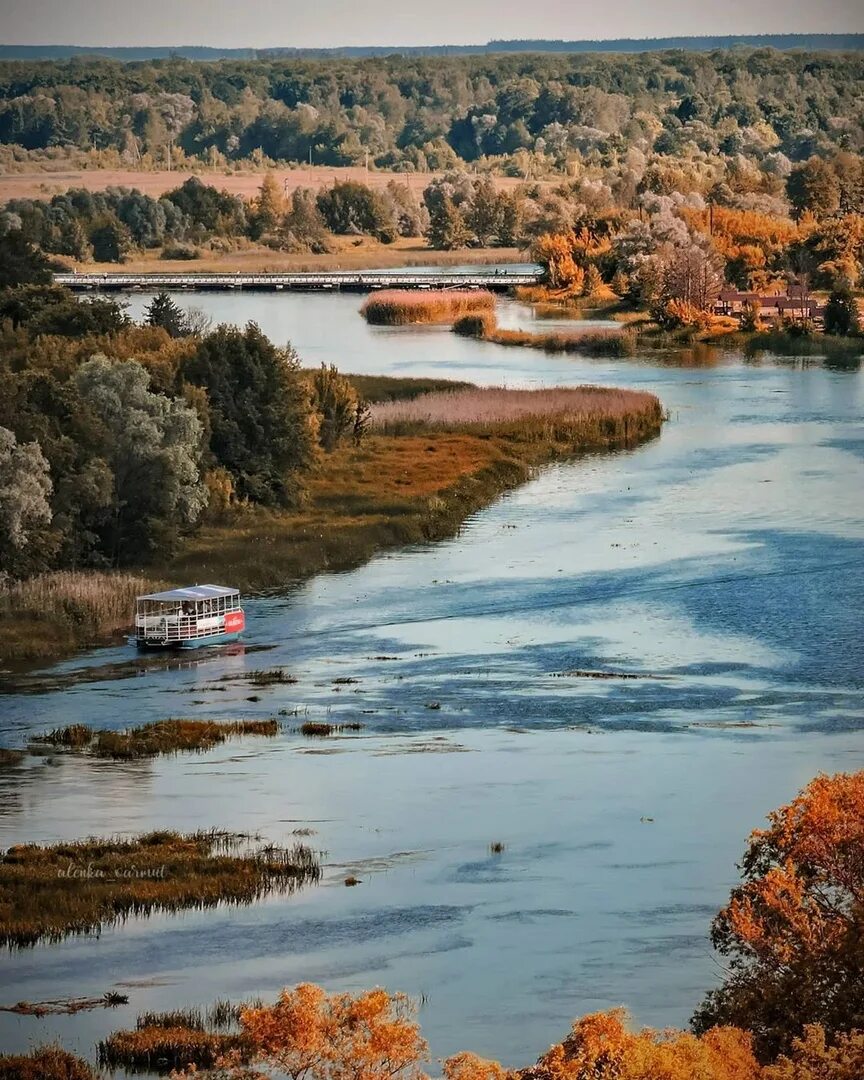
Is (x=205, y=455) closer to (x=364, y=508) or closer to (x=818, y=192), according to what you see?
(x=364, y=508)

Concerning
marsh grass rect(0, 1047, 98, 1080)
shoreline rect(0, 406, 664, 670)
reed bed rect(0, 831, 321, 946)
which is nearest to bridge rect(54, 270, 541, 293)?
shoreline rect(0, 406, 664, 670)

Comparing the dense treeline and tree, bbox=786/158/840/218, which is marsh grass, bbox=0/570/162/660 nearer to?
the dense treeline

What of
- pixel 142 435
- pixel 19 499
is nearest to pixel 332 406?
pixel 142 435

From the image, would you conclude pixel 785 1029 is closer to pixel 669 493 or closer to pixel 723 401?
pixel 669 493

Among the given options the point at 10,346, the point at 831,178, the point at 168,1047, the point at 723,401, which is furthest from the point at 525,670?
the point at 831,178

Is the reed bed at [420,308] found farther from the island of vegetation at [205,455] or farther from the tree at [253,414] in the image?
the tree at [253,414]
